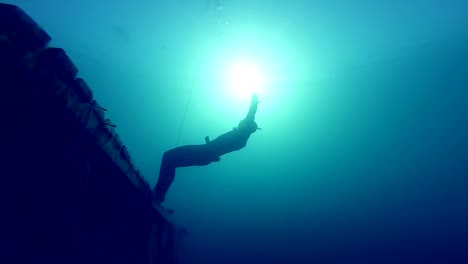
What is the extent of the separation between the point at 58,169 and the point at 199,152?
3850mm

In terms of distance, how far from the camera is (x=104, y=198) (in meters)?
4.46

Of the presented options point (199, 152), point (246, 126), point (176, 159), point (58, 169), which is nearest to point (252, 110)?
point (246, 126)

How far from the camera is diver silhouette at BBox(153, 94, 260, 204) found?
20.1 ft

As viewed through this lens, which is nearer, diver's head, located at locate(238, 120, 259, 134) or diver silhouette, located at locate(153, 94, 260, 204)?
diver silhouette, located at locate(153, 94, 260, 204)

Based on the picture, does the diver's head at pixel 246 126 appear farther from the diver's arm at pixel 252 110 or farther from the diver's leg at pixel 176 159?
the diver's leg at pixel 176 159

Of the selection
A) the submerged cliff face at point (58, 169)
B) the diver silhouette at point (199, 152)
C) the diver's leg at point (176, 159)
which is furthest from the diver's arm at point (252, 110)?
the submerged cliff face at point (58, 169)

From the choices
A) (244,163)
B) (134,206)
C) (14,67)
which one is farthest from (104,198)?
(244,163)

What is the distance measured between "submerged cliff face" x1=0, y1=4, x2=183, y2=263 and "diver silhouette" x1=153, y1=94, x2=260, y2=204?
3.12ft

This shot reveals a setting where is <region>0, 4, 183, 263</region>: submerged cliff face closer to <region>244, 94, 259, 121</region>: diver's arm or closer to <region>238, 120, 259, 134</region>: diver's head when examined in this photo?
<region>238, 120, 259, 134</region>: diver's head

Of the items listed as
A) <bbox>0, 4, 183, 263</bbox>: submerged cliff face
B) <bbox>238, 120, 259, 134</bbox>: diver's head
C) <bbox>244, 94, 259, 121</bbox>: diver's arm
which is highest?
<bbox>244, 94, 259, 121</bbox>: diver's arm

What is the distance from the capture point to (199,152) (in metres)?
6.37

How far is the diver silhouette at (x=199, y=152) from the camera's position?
613cm

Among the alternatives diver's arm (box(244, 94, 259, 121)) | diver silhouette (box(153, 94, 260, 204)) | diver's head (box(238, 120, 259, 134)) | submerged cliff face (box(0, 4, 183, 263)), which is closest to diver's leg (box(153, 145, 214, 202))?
→ diver silhouette (box(153, 94, 260, 204))

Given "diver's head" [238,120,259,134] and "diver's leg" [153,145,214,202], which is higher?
"diver's head" [238,120,259,134]
